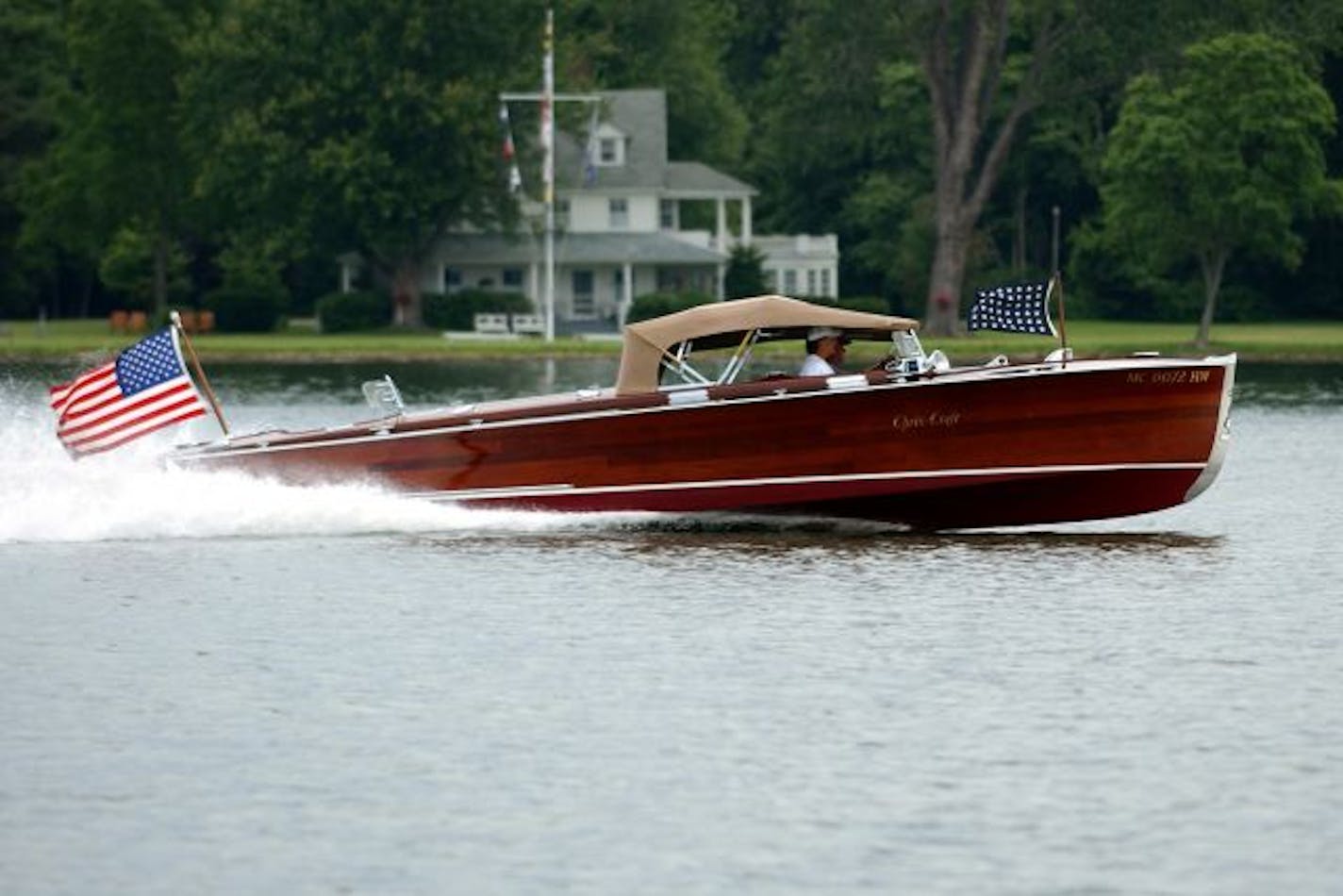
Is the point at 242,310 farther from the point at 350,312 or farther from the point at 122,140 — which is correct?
the point at 122,140

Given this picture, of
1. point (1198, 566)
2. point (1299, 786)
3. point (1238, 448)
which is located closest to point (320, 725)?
point (1299, 786)

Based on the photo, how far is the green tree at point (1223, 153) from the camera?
84500 mm

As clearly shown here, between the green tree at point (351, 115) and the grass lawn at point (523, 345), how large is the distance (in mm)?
3993

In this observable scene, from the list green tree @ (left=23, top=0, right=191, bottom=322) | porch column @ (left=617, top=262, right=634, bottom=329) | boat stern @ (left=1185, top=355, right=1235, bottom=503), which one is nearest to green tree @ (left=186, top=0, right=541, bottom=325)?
green tree @ (left=23, top=0, right=191, bottom=322)

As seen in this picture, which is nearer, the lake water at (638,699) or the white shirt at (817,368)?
the lake water at (638,699)

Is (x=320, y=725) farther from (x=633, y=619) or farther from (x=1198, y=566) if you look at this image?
(x=1198, y=566)

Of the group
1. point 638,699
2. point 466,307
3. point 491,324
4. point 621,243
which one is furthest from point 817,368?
point 621,243

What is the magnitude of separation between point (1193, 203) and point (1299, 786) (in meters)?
66.7

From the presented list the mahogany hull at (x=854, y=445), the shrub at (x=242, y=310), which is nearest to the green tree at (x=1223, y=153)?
the shrub at (x=242, y=310)

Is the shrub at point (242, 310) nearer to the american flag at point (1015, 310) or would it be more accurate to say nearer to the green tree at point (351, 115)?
the green tree at point (351, 115)

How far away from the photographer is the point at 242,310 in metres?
101

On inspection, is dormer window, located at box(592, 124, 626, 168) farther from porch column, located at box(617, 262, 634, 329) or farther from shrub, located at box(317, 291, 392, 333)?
shrub, located at box(317, 291, 392, 333)

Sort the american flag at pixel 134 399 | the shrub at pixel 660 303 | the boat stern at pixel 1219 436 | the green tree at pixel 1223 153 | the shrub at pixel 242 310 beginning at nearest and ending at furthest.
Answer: the boat stern at pixel 1219 436 < the american flag at pixel 134 399 < the green tree at pixel 1223 153 < the shrub at pixel 660 303 < the shrub at pixel 242 310

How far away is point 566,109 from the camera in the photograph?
10250cm
